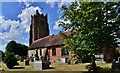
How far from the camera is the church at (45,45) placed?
91.0ft

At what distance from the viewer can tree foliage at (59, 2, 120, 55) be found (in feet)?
56.8

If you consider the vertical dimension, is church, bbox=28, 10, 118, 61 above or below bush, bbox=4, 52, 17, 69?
above

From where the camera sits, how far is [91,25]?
57.7 ft

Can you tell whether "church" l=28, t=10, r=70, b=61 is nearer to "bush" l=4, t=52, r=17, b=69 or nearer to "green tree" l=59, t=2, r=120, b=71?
"bush" l=4, t=52, r=17, b=69

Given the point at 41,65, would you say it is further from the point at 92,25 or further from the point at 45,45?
the point at 45,45

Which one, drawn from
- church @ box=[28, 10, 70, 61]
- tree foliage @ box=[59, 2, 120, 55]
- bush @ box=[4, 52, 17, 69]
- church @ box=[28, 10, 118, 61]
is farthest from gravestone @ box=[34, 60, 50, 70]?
church @ box=[28, 10, 70, 61]

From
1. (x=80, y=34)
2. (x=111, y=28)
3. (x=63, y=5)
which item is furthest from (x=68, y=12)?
(x=111, y=28)

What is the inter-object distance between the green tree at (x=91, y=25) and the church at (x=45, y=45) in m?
1.70

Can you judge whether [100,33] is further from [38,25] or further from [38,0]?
[38,25]

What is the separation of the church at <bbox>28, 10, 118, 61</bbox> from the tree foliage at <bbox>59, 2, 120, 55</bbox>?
1.71m

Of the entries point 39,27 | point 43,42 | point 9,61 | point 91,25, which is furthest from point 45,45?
point 91,25

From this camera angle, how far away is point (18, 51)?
5450cm

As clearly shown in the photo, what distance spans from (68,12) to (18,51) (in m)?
37.7

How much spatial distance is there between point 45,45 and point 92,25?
2473 cm
